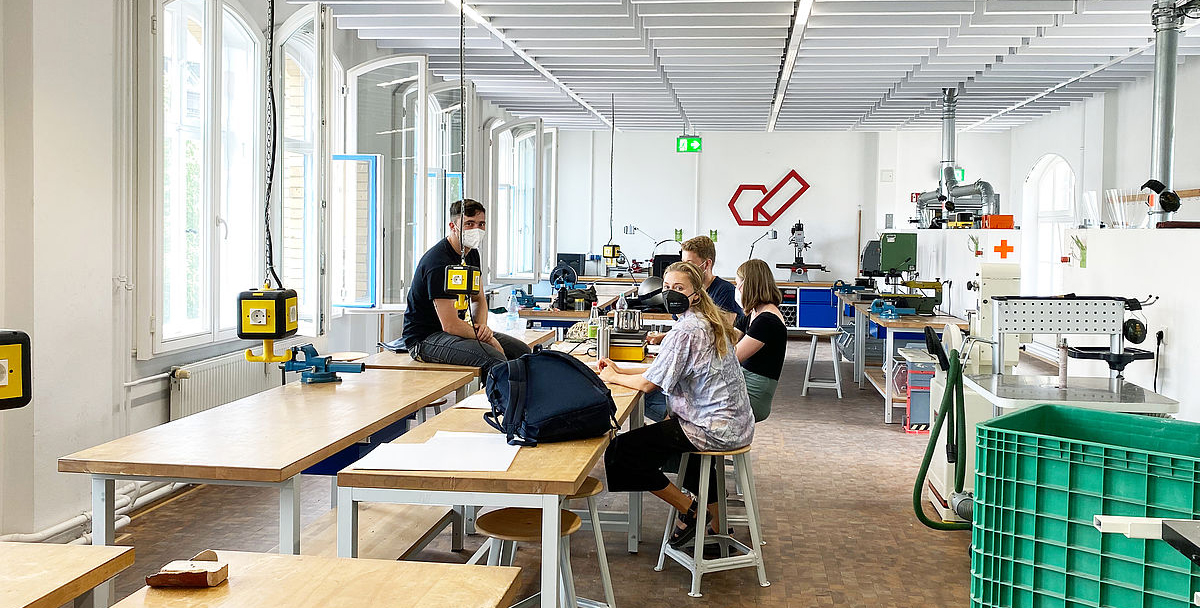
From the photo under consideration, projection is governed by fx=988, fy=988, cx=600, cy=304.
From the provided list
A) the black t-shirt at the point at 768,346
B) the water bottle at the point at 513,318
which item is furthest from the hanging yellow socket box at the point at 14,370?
the water bottle at the point at 513,318

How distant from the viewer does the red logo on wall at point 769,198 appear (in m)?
13.7

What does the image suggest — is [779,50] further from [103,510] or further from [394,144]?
[103,510]

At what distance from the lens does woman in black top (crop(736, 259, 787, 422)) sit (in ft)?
15.1

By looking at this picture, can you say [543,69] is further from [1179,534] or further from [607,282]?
[1179,534]

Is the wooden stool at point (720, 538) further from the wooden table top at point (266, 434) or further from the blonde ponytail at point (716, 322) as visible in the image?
the wooden table top at point (266, 434)

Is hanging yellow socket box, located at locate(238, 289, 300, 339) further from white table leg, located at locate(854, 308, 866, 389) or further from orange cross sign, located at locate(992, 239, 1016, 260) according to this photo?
orange cross sign, located at locate(992, 239, 1016, 260)

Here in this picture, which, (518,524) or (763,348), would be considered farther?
(763,348)

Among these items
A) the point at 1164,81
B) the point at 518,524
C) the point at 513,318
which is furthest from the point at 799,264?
the point at 518,524

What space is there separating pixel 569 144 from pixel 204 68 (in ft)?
30.3

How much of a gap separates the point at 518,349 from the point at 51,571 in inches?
140

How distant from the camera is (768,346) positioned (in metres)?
4.64

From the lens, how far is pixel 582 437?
115 inches

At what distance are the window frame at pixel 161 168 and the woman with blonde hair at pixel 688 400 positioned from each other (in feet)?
7.73

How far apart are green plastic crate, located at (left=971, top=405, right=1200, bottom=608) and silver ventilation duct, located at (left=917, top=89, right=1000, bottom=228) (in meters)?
7.81
